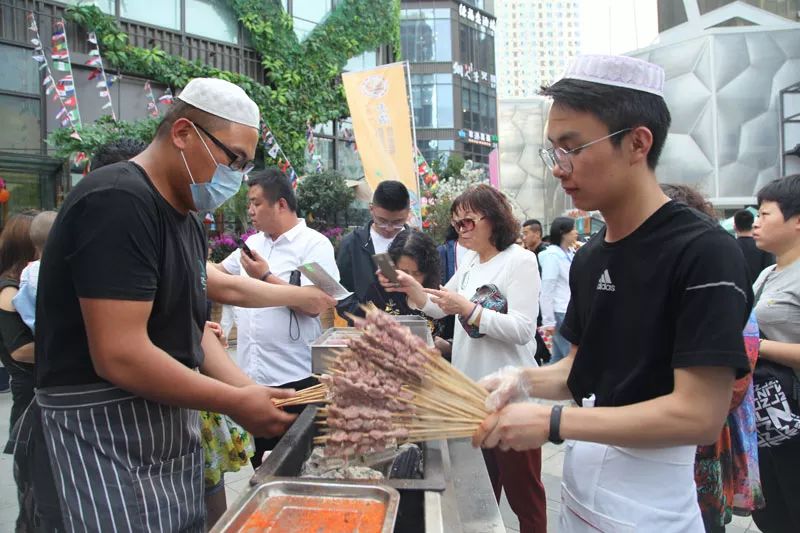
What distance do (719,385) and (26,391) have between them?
3.18 m

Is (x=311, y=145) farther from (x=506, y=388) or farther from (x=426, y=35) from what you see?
(x=426, y=35)

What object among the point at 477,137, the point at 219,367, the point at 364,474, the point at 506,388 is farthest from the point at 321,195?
the point at 477,137

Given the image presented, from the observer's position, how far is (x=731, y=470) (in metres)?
2.46

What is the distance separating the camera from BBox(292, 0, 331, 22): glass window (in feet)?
50.1

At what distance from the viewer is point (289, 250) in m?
3.52

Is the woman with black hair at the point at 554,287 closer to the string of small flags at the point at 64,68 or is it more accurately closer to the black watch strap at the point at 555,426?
the black watch strap at the point at 555,426

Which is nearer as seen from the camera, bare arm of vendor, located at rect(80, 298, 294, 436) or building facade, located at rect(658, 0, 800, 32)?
bare arm of vendor, located at rect(80, 298, 294, 436)

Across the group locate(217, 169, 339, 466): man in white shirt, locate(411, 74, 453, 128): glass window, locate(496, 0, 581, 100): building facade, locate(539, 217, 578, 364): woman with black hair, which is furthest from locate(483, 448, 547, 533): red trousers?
locate(496, 0, 581, 100): building facade

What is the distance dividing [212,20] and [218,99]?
13.6 metres

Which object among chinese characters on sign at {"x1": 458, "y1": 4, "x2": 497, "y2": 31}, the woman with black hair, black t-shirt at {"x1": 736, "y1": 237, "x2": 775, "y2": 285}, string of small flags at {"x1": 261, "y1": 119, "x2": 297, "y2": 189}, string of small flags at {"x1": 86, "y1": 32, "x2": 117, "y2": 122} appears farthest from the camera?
chinese characters on sign at {"x1": 458, "y1": 4, "x2": 497, "y2": 31}

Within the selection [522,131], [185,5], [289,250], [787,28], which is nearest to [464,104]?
[522,131]

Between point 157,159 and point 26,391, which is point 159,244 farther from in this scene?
point 26,391

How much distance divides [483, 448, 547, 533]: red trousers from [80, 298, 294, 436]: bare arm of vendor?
1714 millimetres

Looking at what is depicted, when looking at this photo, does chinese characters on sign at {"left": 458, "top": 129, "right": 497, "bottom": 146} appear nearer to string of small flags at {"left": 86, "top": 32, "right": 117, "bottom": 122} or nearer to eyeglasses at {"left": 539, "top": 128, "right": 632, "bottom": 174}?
string of small flags at {"left": 86, "top": 32, "right": 117, "bottom": 122}
